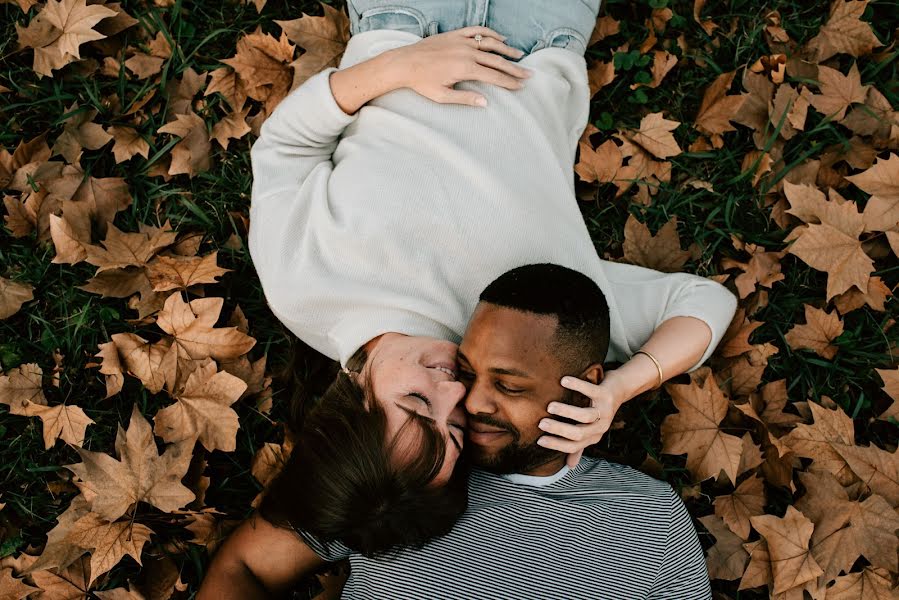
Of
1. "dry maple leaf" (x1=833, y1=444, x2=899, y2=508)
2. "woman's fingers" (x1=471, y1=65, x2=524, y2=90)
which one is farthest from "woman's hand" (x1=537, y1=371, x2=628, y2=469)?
"woman's fingers" (x1=471, y1=65, x2=524, y2=90)

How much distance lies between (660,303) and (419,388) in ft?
3.55

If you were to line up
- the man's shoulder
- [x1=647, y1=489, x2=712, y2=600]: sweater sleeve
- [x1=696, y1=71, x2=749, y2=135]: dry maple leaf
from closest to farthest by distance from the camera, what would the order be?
[x1=647, y1=489, x2=712, y2=600]: sweater sleeve → the man's shoulder → [x1=696, y1=71, x2=749, y2=135]: dry maple leaf

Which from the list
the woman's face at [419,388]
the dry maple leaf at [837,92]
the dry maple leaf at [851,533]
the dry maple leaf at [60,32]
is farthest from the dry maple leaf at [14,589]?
the dry maple leaf at [837,92]

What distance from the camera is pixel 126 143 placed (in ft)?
10.0

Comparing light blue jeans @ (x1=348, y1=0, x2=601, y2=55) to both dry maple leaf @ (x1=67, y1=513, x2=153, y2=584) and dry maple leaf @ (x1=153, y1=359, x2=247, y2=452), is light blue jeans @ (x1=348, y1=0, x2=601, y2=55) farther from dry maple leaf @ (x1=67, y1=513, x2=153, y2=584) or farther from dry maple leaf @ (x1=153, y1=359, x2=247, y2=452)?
dry maple leaf @ (x1=67, y1=513, x2=153, y2=584)

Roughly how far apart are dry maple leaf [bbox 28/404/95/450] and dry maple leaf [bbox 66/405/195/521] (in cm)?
23

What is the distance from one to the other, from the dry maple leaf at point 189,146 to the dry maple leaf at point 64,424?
1.07 m

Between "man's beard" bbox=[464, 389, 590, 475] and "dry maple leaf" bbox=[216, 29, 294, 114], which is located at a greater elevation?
"dry maple leaf" bbox=[216, 29, 294, 114]

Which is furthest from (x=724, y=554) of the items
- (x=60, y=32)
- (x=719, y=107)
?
(x=60, y=32)

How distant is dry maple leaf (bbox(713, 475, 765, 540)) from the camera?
8.87 feet

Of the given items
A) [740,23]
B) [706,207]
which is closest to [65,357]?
[706,207]

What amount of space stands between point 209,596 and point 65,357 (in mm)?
1247

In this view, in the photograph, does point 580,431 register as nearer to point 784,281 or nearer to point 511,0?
point 784,281

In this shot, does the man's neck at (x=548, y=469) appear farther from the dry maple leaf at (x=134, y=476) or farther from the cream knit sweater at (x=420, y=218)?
the dry maple leaf at (x=134, y=476)
